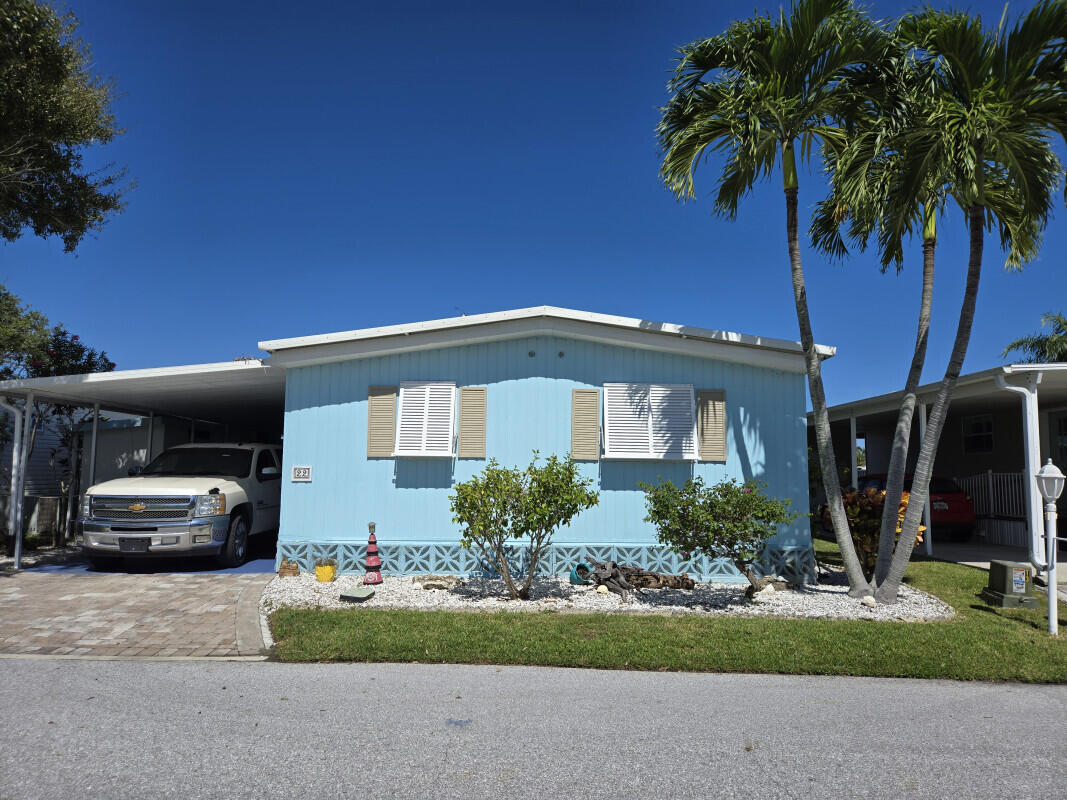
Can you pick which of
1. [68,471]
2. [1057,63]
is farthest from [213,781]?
[68,471]

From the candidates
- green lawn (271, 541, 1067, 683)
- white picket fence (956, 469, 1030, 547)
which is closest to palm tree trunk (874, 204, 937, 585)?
green lawn (271, 541, 1067, 683)

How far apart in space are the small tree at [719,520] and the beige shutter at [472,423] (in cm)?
281

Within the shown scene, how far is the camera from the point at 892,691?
5.22 meters

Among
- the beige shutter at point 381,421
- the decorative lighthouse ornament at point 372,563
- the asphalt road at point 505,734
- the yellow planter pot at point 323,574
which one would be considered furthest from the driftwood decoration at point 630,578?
the yellow planter pot at point 323,574

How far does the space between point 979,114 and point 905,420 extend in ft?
11.5

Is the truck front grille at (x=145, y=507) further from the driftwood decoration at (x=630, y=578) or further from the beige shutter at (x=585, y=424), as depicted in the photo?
the driftwood decoration at (x=630, y=578)

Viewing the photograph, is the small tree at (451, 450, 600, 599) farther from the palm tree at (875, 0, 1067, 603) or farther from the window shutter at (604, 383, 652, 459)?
the palm tree at (875, 0, 1067, 603)

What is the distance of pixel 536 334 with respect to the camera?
9.72m

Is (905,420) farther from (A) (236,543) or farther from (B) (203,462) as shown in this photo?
(B) (203,462)

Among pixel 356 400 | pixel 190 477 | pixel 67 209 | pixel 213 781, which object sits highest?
pixel 67 209

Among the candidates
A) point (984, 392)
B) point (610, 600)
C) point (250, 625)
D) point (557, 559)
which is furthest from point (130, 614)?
point (984, 392)

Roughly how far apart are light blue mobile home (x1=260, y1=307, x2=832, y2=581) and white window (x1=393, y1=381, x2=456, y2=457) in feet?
0.05

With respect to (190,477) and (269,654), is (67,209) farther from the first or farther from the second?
(269,654)

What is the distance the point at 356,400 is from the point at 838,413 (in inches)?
511
